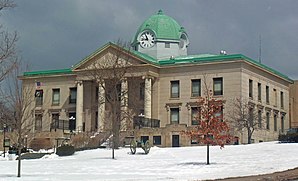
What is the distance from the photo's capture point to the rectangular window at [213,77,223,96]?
2963 inches

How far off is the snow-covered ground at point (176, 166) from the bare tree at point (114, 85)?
4.66 m

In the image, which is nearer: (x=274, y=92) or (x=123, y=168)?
(x=123, y=168)

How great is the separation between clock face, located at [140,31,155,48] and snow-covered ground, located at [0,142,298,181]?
115ft

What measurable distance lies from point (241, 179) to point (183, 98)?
50.5 m

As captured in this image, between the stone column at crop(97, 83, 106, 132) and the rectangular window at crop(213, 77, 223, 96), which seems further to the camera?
the stone column at crop(97, 83, 106, 132)

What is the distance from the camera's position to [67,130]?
3140 inches

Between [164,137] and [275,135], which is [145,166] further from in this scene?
[275,135]

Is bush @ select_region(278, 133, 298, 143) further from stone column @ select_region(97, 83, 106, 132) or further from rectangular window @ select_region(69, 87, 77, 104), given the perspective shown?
rectangular window @ select_region(69, 87, 77, 104)

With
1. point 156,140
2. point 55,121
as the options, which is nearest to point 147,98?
point 156,140

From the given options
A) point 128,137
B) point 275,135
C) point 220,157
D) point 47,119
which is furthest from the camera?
point 47,119

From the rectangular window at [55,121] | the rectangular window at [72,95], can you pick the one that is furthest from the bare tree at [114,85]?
the rectangular window at [55,121]

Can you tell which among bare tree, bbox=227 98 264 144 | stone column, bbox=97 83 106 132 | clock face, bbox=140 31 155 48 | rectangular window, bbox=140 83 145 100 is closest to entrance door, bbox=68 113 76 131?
stone column, bbox=97 83 106 132

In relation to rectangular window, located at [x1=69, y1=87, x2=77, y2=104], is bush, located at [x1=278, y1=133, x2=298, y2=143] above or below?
below

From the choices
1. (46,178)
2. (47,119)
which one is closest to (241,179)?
(46,178)
